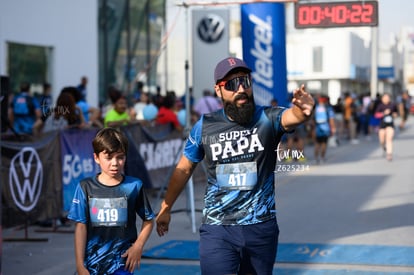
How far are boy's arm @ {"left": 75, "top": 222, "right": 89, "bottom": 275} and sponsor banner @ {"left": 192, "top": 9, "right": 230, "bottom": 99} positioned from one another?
1551cm

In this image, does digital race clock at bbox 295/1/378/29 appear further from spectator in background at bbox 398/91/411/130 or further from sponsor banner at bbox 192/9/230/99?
spectator in background at bbox 398/91/411/130

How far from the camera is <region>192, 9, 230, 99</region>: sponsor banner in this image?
67.9ft

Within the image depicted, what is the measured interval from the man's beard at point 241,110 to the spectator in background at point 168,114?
10.0 meters

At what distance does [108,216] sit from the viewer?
502 cm

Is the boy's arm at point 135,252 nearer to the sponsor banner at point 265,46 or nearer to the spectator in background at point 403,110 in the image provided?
the sponsor banner at point 265,46

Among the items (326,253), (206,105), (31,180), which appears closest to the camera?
(326,253)

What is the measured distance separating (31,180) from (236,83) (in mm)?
5787

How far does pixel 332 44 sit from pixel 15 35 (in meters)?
45.3

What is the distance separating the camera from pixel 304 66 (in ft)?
209

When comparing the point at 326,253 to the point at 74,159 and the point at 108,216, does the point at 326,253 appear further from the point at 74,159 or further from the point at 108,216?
the point at 108,216

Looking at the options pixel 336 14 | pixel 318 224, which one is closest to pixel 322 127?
pixel 318 224

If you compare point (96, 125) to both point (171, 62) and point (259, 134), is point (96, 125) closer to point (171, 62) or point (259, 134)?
point (259, 134)

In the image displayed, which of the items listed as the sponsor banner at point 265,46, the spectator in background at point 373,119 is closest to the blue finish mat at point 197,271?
the sponsor banner at point 265,46

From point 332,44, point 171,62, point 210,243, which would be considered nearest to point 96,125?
point 210,243
